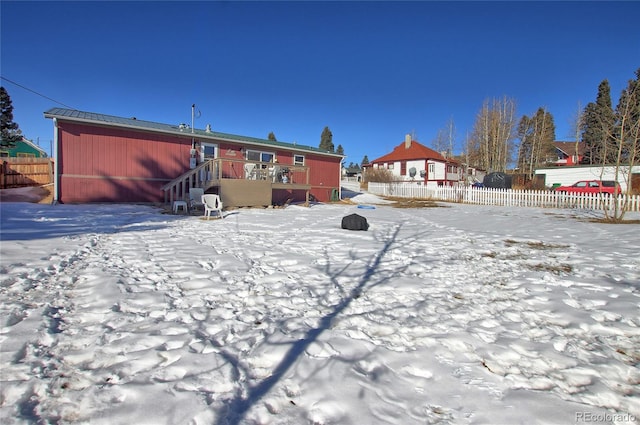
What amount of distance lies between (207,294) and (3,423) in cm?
186

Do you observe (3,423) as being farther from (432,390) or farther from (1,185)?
(1,185)

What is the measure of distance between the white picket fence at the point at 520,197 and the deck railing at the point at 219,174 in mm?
12982

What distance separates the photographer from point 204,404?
1.69m

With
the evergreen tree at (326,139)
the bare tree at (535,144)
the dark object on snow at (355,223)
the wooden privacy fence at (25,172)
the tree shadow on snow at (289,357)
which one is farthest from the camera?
the evergreen tree at (326,139)

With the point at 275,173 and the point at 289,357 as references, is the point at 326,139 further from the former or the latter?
the point at 289,357

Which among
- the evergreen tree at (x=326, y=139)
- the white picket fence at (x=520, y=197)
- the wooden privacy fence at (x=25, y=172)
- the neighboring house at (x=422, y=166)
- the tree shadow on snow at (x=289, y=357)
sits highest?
the evergreen tree at (x=326, y=139)

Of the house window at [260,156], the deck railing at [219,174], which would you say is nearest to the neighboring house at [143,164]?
the deck railing at [219,174]

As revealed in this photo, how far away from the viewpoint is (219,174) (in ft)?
39.7

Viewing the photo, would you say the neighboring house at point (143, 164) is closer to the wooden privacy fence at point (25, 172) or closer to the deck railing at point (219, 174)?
the deck railing at point (219, 174)

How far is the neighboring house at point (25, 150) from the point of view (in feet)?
112

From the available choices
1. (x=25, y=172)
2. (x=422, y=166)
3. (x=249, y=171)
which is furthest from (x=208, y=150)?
(x=422, y=166)

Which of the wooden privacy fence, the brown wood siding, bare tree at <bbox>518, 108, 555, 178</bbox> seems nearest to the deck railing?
the brown wood siding

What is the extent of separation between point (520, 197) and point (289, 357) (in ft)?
68.0

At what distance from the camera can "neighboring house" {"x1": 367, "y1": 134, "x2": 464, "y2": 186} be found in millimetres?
38094
